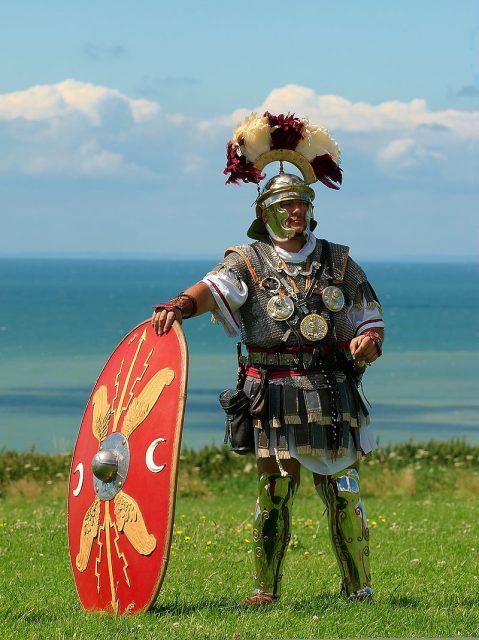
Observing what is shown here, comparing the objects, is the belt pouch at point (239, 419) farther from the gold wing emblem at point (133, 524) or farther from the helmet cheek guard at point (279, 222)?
the helmet cheek guard at point (279, 222)

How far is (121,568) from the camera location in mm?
7340

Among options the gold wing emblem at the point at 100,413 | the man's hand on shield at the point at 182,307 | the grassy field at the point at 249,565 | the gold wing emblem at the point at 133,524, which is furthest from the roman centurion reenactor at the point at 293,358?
the gold wing emblem at the point at 133,524

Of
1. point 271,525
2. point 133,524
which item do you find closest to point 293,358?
point 271,525

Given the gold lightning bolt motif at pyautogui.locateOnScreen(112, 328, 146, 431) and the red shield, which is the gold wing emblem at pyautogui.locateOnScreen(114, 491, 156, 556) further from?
the gold lightning bolt motif at pyautogui.locateOnScreen(112, 328, 146, 431)

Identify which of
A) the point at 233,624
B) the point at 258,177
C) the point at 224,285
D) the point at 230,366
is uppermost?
the point at 230,366

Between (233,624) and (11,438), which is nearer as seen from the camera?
(233,624)

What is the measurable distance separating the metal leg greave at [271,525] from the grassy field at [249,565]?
0.20 m

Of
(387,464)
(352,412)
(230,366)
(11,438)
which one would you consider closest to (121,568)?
(352,412)

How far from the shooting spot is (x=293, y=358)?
7.67 meters

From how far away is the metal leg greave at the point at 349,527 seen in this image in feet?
25.2

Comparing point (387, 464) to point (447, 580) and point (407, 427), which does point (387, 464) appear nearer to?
point (447, 580)

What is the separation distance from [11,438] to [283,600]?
90.4ft

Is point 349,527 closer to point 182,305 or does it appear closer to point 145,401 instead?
point 145,401

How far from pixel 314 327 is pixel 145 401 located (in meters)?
0.97
